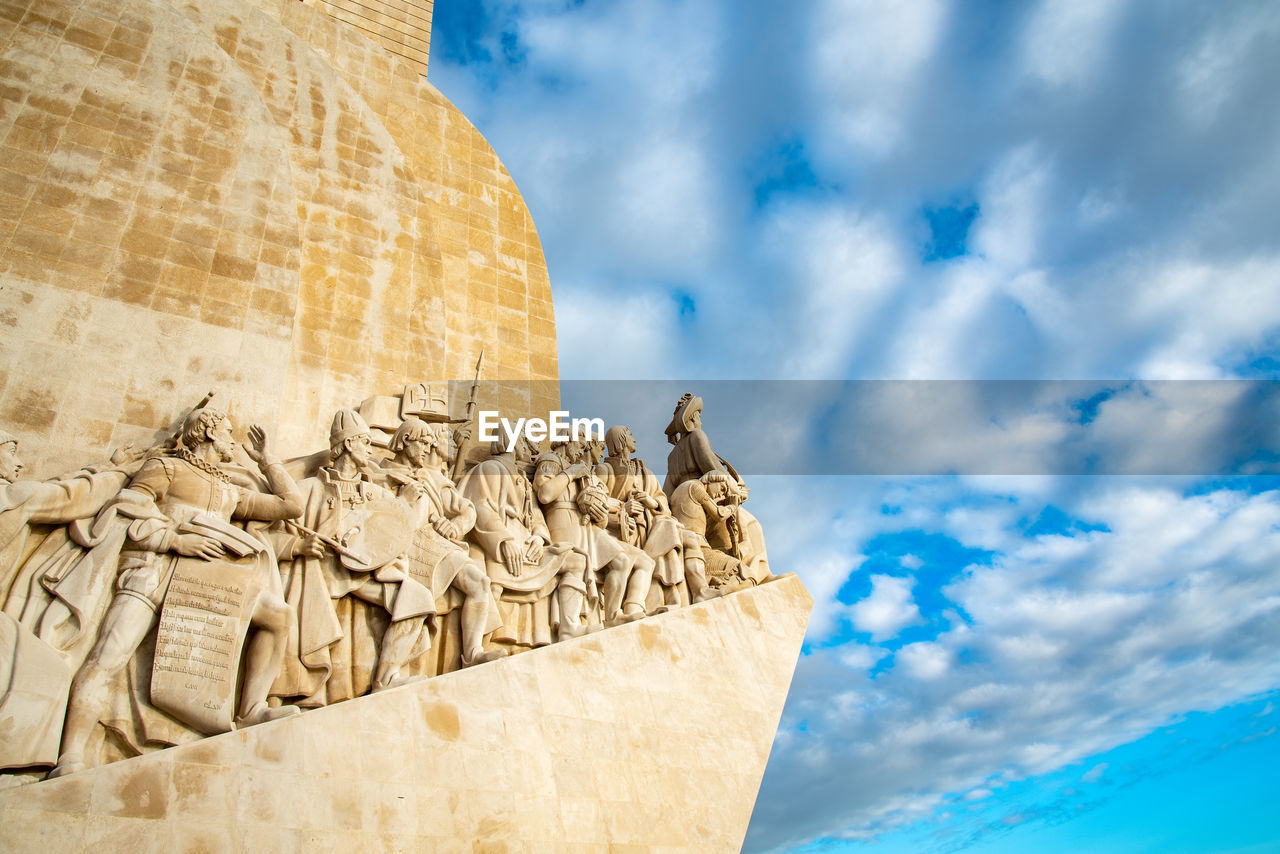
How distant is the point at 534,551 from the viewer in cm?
766

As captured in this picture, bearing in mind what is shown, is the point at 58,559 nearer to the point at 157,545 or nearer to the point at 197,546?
the point at 157,545

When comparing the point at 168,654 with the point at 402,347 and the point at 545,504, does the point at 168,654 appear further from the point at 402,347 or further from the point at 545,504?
the point at 402,347

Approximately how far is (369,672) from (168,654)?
128 cm

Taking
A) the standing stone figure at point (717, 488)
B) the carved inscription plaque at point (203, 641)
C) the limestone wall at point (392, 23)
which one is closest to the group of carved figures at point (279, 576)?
the carved inscription plaque at point (203, 641)

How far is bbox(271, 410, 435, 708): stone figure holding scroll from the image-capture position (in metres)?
6.24

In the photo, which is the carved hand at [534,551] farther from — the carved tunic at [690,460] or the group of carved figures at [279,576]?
the carved tunic at [690,460]

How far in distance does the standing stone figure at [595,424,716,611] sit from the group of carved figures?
0.02 metres

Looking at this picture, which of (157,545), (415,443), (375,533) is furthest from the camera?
(415,443)

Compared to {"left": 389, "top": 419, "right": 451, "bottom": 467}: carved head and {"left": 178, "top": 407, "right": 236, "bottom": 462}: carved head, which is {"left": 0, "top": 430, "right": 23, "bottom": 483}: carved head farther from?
{"left": 389, "top": 419, "right": 451, "bottom": 467}: carved head

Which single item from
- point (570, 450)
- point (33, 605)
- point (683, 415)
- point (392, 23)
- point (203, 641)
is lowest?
point (203, 641)

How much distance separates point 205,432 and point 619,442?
157 inches

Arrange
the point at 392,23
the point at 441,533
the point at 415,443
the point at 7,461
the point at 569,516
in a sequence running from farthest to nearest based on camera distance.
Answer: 1. the point at 392,23
2. the point at 569,516
3. the point at 415,443
4. the point at 441,533
5. the point at 7,461

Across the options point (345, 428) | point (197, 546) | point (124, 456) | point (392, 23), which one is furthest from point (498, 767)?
point (392, 23)

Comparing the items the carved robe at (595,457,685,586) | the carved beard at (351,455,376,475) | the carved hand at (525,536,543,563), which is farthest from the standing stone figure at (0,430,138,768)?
the carved robe at (595,457,685,586)
